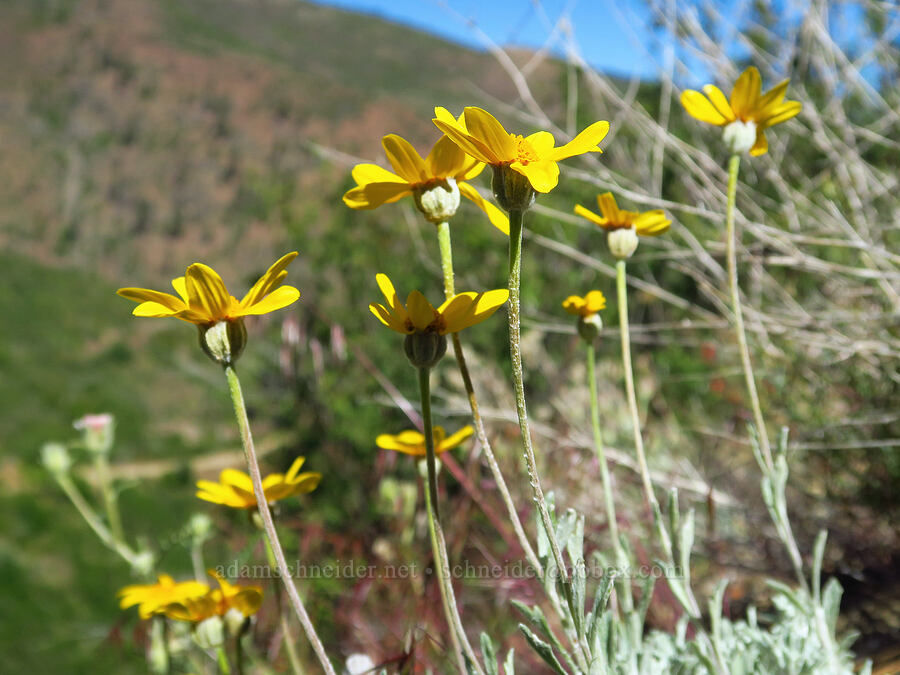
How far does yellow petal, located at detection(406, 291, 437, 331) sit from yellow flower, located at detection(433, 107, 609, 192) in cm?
19

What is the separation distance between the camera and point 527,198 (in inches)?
33.3

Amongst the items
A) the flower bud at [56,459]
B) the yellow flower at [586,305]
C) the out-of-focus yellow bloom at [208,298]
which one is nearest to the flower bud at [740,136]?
the yellow flower at [586,305]

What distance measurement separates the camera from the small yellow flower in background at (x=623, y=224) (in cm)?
125

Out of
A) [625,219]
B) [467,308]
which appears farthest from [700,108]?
[467,308]

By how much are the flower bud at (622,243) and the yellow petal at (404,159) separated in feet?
1.38

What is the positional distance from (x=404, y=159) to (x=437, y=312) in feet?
0.73

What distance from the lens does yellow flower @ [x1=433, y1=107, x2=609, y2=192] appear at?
781 mm

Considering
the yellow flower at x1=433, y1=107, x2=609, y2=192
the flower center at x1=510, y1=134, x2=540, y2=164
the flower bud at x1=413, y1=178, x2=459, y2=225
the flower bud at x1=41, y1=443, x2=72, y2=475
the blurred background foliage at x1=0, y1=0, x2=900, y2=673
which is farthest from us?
the blurred background foliage at x1=0, y1=0, x2=900, y2=673

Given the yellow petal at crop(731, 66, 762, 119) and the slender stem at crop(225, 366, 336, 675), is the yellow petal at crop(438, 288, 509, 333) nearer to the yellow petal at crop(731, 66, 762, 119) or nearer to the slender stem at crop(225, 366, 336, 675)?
the slender stem at crop(225, 366, 336, 675)

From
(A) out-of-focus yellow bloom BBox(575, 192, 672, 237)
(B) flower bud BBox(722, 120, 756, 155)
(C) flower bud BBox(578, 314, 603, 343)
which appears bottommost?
(C) flower bud BBox(578, 314, 603, 343)

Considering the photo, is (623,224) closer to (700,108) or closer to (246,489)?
(700,108)

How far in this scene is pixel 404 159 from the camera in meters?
0.97

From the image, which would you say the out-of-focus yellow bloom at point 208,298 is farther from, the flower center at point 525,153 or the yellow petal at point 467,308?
the flower center at point 525,153

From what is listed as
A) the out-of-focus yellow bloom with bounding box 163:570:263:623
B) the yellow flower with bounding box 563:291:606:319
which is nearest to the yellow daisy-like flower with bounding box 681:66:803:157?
the yellow flower with bounding box 563:291:606:319
